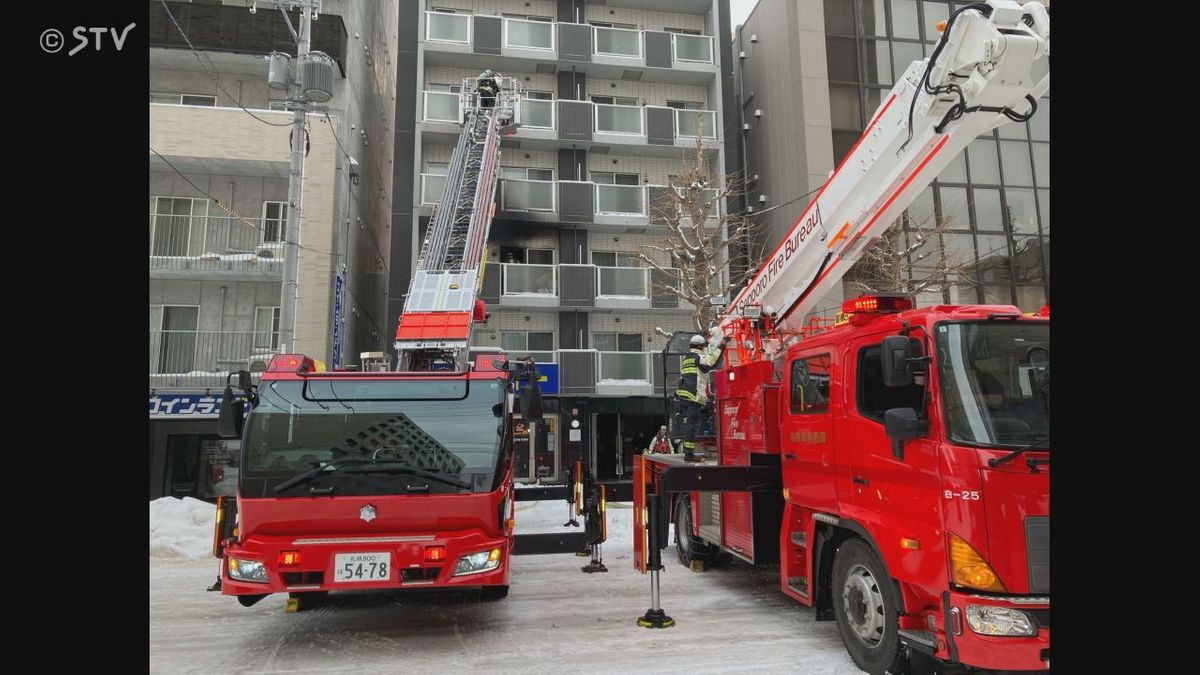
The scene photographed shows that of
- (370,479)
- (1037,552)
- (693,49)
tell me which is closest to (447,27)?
(693,49)

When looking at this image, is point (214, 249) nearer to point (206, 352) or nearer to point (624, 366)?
point (206, 352)

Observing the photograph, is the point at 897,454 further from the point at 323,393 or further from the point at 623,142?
the point at 623,142

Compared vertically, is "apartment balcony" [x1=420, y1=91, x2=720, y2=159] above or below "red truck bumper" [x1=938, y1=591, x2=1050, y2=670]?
above

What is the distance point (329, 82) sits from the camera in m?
11.1

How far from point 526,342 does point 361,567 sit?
15.4 metres

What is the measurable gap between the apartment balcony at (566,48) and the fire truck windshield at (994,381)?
63.2 feet

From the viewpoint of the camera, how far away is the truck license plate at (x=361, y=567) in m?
5.46

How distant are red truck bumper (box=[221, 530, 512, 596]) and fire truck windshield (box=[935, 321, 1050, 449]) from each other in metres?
3.75

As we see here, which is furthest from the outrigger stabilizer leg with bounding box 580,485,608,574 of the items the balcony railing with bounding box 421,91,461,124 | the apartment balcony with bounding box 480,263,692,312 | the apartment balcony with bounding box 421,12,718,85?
the apartment balcony with bounding box 421,12,718,85

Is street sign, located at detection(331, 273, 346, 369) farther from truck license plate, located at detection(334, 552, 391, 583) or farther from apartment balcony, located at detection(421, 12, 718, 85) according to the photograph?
truck license plate, located at detection(334, 552, 391, 583)

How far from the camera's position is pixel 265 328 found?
17172 mm

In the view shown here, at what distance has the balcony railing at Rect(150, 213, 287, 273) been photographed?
16641 millimetres
